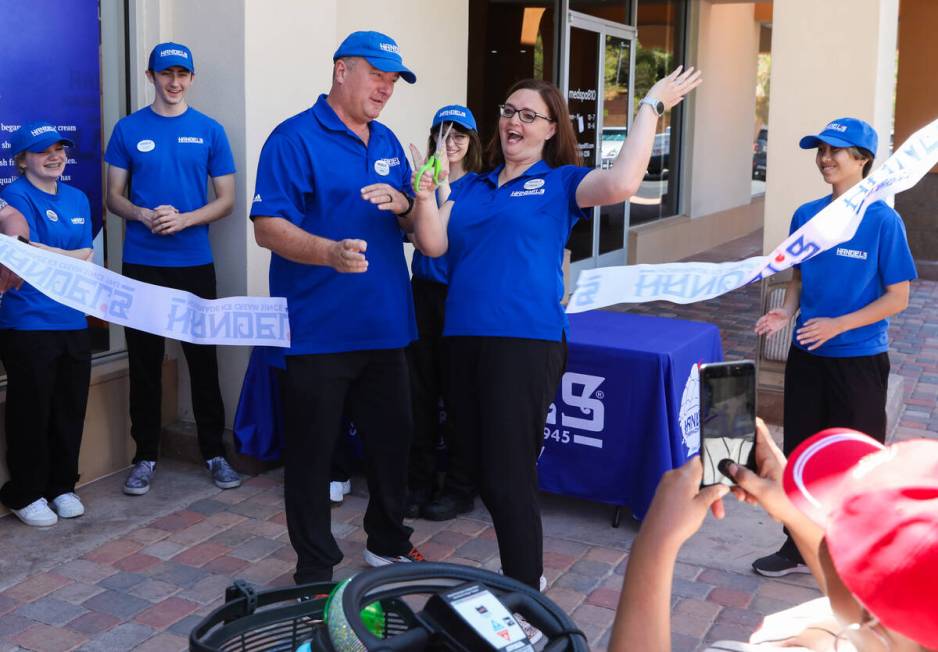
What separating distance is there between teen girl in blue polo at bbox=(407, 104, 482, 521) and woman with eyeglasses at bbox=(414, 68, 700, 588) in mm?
1118

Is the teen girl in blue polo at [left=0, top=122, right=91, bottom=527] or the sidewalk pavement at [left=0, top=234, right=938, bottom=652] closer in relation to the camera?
the sidewalk pavement at [left=0, top=234, right=938, bottom=652]

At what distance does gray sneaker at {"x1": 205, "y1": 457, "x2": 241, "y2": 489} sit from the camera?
5562 millimetres

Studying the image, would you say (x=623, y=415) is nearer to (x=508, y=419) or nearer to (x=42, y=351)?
(x=508, y=419)

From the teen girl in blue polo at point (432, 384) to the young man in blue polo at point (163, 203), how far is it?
1.01m

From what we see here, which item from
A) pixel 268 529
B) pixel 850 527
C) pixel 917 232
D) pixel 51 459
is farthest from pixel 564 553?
pixel 917 232

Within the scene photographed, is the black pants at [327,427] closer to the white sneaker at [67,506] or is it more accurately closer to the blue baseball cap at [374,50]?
the blue baseball cap at [374,50]

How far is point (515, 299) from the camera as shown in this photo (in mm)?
3838

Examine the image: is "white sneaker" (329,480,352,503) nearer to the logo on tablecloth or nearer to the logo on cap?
the logo on tablecloth

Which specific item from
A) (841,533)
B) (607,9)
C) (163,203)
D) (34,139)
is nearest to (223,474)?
(163,203)

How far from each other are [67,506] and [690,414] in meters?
2.90

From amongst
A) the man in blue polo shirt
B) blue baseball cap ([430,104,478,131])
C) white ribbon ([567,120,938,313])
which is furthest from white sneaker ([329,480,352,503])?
blue baseball cap ([430,104,478,131])

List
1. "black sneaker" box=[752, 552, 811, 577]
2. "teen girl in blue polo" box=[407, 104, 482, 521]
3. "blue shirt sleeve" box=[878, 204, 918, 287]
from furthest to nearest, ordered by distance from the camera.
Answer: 1. "teen girl in blue polo" box=[407, 104, 482, 521]
2. "black sneaker" box=[752, 552, 811, 577]
3. "blue shirt sleeve" box=[878, 204, 918, 287]

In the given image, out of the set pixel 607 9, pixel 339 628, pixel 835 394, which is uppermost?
pixel 607 9

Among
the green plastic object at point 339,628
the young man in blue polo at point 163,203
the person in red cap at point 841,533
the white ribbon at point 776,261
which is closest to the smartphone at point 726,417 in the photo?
the person in red cap at point 841,533
